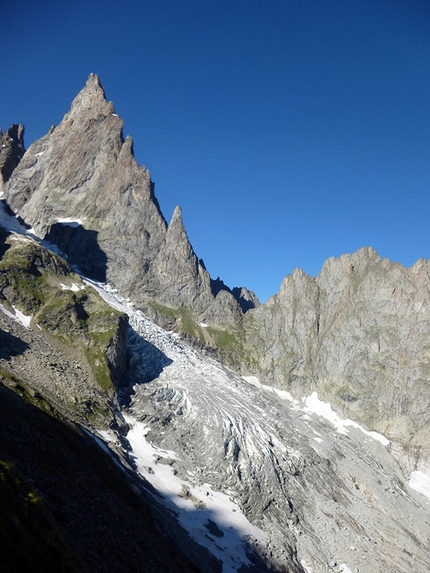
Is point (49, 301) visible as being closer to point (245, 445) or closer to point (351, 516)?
point (245, 445)

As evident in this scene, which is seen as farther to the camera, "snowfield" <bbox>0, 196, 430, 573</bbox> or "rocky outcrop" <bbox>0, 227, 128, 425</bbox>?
"rocky outcrop" <bbox>0, 227, 128, 425</bbox>

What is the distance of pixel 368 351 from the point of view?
176000 mm

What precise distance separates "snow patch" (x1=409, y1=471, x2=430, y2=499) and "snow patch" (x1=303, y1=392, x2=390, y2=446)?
14.4 metres

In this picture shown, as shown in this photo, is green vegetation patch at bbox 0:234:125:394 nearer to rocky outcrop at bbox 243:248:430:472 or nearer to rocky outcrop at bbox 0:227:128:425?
rocky outcrop at bbox 0:227:128:425

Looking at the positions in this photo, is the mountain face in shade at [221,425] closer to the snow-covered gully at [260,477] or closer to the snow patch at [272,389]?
the snow-covered gully at [260,477]

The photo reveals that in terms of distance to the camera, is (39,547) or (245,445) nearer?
(39,547)

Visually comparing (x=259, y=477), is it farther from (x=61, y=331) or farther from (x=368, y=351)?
(x=368, y=351)

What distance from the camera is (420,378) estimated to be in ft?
535

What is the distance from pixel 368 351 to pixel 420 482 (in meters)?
54.7

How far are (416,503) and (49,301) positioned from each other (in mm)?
117788

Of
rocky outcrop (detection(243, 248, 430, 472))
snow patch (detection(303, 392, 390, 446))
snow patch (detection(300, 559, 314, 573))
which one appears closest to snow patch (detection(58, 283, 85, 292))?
rocky outcrop (detection(243, 248, 430, 472))

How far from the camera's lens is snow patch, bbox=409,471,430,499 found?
5167 inches

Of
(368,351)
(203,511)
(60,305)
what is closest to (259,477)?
(203,511)

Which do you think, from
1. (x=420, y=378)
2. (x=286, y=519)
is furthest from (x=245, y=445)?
(x=420, y=378)
